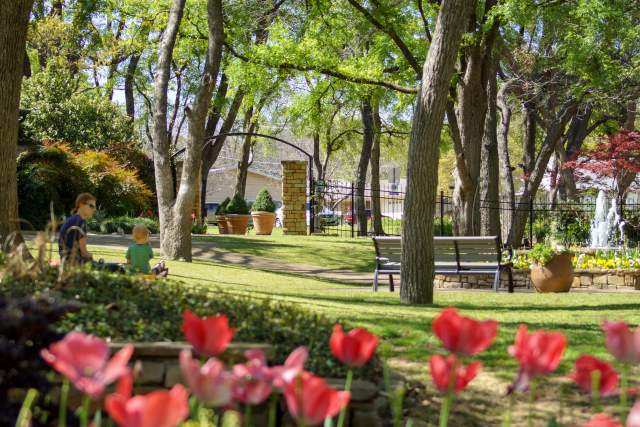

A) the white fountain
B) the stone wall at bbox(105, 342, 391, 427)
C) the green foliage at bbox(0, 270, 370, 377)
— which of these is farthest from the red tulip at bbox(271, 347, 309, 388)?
the white fountain

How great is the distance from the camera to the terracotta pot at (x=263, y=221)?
1107 inches

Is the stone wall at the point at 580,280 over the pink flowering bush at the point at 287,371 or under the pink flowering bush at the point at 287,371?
under

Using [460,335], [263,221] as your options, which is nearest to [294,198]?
[263,221]

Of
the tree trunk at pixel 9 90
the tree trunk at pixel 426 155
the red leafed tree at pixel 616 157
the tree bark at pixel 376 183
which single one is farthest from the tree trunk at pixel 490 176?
the tree trunk at pixel 9 90

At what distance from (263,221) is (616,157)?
11550 millimetres

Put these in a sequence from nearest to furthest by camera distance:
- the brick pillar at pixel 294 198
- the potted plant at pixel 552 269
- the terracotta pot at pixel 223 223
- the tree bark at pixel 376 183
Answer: the potted plant at pixel 552 269
the brick pillar at pixel 294 198
the terracotta pot at pixel 223 223
the tree bark at pixel 376 183

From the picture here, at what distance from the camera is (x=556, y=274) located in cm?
1389

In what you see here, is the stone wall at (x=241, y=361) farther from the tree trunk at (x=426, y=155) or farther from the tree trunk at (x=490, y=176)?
the tree trunk at (x=490, y=176)

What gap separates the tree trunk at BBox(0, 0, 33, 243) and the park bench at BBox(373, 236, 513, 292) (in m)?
5.47

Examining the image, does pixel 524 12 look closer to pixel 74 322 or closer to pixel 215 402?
pixel 74 322

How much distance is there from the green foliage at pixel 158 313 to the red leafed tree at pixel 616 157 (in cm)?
2393

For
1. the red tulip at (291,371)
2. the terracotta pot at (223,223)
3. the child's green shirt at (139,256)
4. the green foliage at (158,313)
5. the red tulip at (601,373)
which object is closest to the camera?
the red tulip at (291,371)

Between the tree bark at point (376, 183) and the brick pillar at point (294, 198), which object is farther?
the tree bark at point (376, 183)

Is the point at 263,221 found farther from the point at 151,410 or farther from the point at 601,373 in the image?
the point at 151,410
